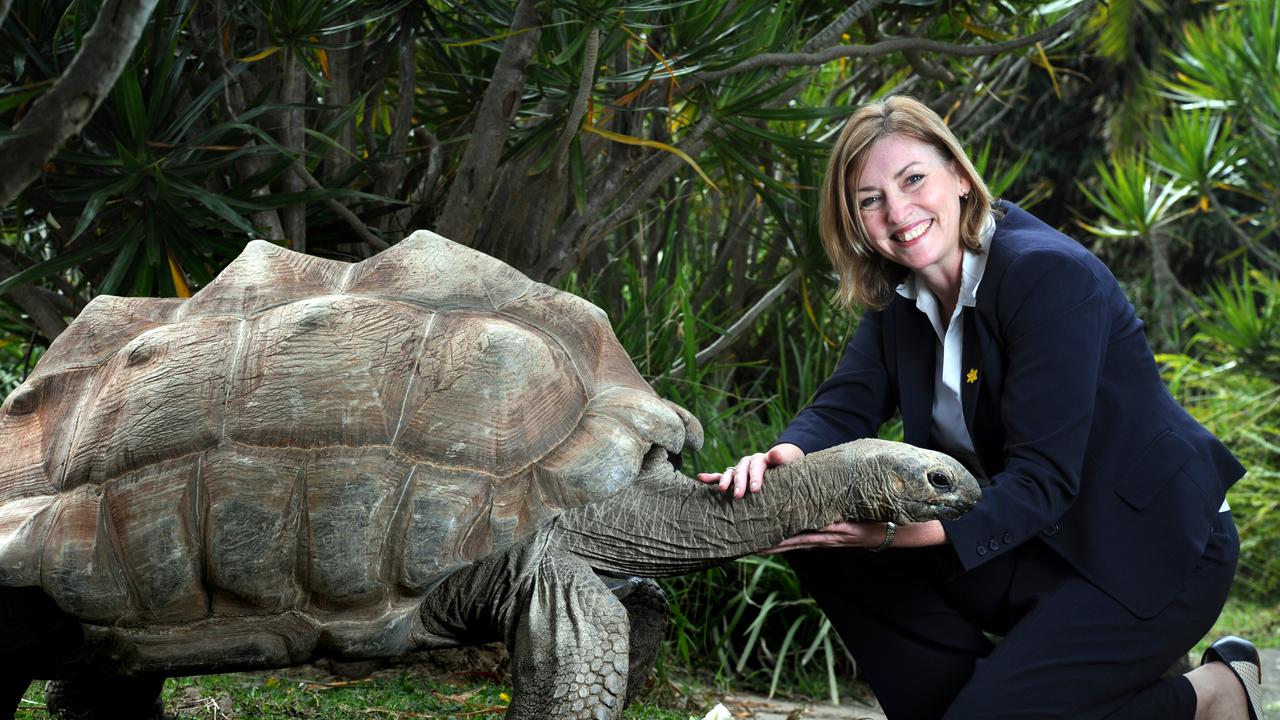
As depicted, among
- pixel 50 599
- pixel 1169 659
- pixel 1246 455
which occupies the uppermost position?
pixel 50 599

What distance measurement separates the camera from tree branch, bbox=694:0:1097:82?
3.80 metres

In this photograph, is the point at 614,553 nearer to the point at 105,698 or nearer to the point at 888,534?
the point at 888,534

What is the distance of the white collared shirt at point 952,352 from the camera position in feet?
8.79

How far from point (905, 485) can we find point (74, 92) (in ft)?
5.53

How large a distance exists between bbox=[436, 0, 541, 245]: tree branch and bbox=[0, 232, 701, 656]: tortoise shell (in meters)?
1.25

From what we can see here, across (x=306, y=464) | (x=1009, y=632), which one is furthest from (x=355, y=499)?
(x=1009, y=632)

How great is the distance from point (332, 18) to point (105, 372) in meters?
1.50

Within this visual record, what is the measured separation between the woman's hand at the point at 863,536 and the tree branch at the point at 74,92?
161 centimetres

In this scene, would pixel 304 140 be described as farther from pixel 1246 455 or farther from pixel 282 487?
pixel 1246 455

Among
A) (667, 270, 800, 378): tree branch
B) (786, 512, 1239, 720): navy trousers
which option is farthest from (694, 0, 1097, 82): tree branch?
(786, 512, 1239, 720): navy trousers

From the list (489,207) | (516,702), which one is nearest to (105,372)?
(516,702)

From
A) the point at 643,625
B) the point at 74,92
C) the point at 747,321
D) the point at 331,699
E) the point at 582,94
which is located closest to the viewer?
the point at 74,92

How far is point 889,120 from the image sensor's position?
269cm

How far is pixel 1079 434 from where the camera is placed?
2432 mm
